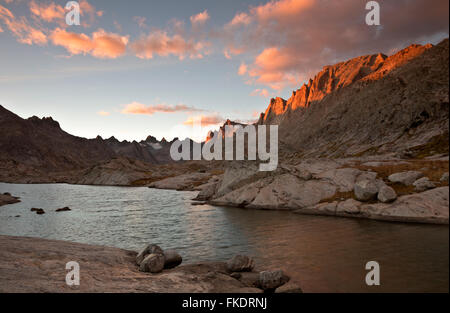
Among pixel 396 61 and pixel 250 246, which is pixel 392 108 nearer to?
pixel 396 61

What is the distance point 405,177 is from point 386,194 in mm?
3210

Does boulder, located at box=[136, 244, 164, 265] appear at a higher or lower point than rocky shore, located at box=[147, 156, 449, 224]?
lower

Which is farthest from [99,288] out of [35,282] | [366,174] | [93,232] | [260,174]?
[260,174]

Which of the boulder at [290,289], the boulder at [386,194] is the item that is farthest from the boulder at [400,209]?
the boulder at [290,289]

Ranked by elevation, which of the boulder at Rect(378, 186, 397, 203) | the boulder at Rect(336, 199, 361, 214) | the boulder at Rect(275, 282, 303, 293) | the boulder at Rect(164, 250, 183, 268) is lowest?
the boulder at Rect(164, 250, 183, 268)

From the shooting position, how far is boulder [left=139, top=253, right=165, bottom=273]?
1816 centimetres

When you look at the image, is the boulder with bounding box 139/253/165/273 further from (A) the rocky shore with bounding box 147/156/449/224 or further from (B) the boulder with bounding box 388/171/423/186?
(B) the boulder with bounding box 388/171/423/186

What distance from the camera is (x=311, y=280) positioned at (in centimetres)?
1452

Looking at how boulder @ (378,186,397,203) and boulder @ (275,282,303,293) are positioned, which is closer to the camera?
boulder @ (275,282,303,293)

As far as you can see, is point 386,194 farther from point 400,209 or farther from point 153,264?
point 153,264

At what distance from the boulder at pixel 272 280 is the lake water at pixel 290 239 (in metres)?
1.13

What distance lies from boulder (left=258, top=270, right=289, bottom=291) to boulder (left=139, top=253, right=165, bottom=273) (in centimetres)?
725

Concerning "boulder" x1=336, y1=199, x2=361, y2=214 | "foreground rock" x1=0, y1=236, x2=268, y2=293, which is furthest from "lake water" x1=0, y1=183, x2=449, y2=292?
"foreground rock" x1=0, y1=236, x2=268, y2=293
